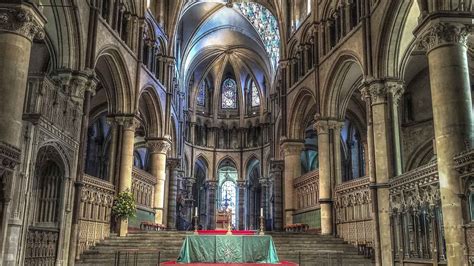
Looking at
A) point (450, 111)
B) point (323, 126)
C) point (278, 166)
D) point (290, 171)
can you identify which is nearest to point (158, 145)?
point (290, 171)

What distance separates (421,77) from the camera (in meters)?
22.8

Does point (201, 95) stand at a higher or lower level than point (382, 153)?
higher

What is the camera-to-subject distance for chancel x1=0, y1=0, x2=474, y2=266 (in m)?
11.1

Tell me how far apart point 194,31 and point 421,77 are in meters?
20.3

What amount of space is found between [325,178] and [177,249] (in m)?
8.55

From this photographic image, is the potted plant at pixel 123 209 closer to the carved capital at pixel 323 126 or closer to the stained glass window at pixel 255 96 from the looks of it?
the carved capital at pixel 323 126

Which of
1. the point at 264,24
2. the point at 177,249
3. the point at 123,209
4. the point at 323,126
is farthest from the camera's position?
the point at 264,24

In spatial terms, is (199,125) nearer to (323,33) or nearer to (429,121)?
(323,33)

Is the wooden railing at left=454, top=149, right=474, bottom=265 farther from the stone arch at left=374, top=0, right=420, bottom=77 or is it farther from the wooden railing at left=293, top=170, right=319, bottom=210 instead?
the wooden railing at left=293, top=170, right=319, bottom=210

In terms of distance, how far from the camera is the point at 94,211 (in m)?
18.1

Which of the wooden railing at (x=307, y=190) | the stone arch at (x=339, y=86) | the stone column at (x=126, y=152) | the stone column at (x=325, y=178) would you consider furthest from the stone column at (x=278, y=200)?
the stone column at (x=126, y=152)

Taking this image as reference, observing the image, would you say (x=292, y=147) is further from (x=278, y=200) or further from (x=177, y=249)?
(x=177, y=249)

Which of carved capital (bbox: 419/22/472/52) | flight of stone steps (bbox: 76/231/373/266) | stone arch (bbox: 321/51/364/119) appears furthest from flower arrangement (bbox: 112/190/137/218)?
carved capital (bbox: 419/22/472/52)

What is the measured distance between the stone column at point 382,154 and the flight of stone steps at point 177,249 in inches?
66.4
